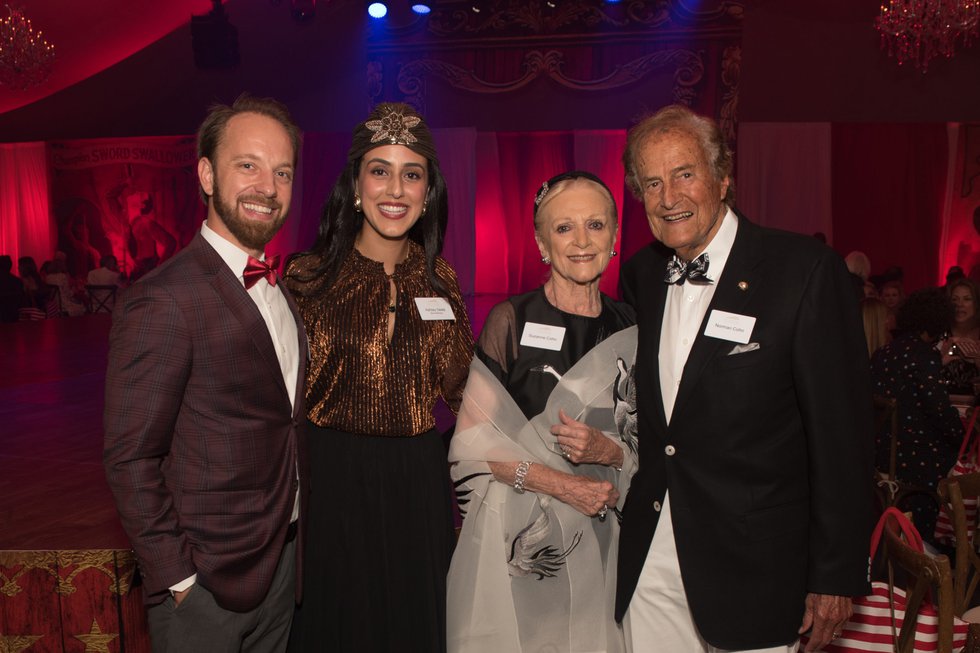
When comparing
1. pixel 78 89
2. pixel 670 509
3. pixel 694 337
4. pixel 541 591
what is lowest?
pixel 541 591

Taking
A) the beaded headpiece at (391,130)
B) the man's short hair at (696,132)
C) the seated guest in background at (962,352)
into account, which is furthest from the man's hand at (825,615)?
the seated guest in background at (962,352)

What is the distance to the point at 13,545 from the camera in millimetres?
2566

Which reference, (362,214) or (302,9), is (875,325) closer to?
(362,214)

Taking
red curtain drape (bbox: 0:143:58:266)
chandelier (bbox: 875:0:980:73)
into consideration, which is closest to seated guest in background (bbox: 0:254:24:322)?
red curtain drape (bbox: 0:143:58:266)

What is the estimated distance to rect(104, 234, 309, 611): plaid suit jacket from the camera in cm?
165

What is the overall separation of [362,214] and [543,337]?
761 millimetres

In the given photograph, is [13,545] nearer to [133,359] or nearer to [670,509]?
[133,359]

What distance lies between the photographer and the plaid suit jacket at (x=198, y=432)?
5.41 feet

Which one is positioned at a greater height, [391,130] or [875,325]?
[391,130]

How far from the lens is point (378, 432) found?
2.32m

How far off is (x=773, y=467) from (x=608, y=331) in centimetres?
63

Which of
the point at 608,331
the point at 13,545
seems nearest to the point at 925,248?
the point at 608,331

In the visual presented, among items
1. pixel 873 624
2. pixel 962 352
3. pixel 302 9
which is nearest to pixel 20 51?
pixel 302 9

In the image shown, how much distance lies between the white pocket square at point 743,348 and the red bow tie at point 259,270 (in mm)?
1139
